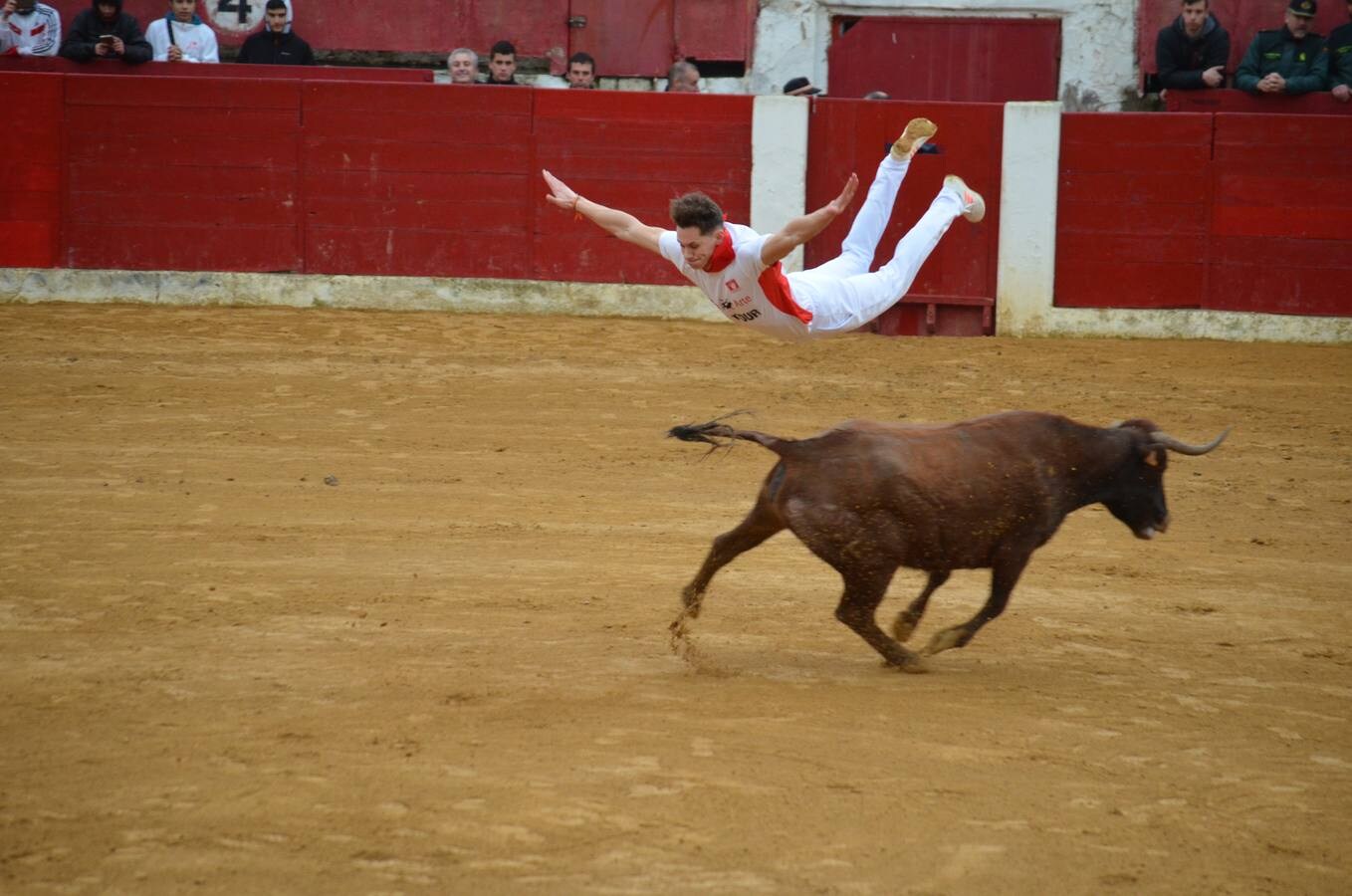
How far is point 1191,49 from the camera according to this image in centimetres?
1349

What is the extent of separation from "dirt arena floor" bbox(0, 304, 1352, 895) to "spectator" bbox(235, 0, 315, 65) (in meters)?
3.88

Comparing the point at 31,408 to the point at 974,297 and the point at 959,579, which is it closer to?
the point at 959,579

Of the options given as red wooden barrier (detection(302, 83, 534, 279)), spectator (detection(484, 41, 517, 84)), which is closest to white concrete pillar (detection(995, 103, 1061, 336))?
red wooden barrier (detection(302, 83, 534, 279))

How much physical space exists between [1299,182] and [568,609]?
28.4 ft

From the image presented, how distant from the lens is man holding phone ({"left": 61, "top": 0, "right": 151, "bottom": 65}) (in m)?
13.0

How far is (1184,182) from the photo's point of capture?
12852mm

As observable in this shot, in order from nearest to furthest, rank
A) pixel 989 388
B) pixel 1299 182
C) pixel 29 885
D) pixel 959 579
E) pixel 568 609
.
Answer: pixel 29 885, pixel 568 609, pixel 959 579, pixel 989 388, pixel 1299 182

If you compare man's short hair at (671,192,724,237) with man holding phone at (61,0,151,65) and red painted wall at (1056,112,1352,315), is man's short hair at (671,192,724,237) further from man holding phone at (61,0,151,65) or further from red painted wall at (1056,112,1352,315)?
man holding phone at (61,0,151,65)

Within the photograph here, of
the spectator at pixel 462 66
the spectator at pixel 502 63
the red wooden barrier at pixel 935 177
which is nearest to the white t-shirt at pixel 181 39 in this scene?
the spectator at pixel 462 66

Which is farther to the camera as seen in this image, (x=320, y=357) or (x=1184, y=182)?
(x=1184, y=182)

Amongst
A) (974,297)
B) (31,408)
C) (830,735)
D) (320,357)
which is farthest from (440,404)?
(830,735)

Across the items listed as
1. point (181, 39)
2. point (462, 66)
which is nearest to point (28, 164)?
point (181, 39)

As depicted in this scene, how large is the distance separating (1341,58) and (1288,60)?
40 cm

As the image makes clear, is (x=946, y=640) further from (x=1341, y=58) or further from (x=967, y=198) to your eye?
(x=1341, y=58)
